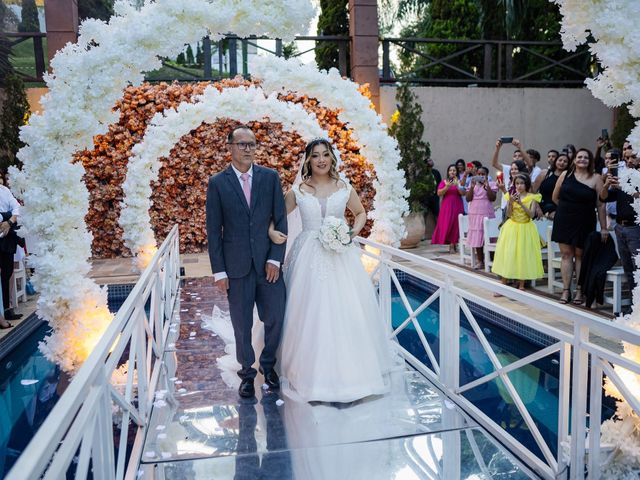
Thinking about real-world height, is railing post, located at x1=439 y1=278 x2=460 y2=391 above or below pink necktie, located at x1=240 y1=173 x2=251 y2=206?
below

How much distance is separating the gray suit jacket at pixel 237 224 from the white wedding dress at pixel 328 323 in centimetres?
34

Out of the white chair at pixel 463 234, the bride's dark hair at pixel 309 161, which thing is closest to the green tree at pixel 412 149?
the white chair at pixel 463 234

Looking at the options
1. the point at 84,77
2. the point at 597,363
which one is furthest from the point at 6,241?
the point at 597,363

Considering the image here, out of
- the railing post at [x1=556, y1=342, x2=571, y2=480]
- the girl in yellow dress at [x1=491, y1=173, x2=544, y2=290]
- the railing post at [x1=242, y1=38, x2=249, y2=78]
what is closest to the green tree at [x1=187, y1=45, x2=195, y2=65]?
the railing post at [x1=242, y1=38, x2=249, y2=78]

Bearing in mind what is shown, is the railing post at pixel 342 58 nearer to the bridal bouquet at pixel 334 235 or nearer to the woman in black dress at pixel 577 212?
the woman in black dress at pixel 577 212

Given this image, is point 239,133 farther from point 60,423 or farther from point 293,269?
point 60,423

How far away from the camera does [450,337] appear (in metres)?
3.96

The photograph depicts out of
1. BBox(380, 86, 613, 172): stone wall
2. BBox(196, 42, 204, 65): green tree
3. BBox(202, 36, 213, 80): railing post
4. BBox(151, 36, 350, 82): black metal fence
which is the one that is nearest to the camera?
BBox(151, 36, 350, 82): black metal fence

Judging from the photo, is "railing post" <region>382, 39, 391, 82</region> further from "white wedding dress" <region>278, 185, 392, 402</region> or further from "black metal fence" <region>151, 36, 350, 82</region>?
"white wedding dress" <region>278, 185, 392, 402</region>

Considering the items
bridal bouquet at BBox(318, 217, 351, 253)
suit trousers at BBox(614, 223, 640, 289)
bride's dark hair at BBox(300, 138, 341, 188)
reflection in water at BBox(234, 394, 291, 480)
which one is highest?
bride's dark hair at BBox(300, 138, 341, 188)

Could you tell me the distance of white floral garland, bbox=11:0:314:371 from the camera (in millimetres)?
4734

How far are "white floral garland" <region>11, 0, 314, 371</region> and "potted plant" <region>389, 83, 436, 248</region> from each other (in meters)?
6.69

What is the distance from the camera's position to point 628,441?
116 inches

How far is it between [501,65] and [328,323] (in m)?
11.1
